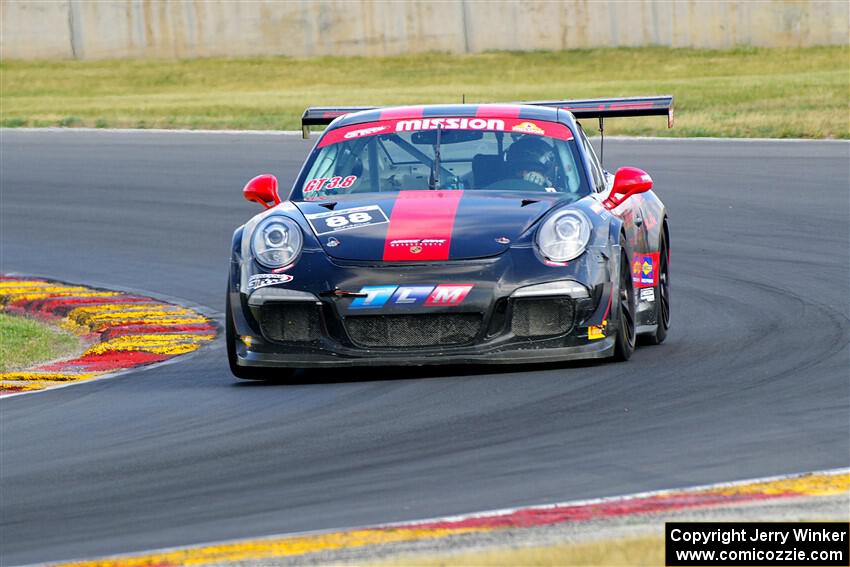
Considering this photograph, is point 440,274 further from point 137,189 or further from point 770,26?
point 770,26

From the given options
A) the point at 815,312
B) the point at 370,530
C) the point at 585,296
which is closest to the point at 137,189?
the point at 815,312

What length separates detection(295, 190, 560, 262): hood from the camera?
698 centimetres

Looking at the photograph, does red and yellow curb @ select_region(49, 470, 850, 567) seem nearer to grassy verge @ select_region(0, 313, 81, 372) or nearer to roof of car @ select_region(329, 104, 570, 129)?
roof of car @ select_region(329, 104, 570, 129)

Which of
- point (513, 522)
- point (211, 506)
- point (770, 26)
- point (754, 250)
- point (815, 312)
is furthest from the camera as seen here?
point (770, 26)

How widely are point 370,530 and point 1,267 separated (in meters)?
10.2

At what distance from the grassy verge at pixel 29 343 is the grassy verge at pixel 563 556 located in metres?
5.57

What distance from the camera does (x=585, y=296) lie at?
6.95m

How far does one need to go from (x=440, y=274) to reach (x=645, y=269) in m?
1.70

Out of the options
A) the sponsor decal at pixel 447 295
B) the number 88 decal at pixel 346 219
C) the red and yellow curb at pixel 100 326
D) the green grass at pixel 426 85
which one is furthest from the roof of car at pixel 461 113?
the green grass at pixel 426 85

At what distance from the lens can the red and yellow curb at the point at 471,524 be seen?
13.4 feet

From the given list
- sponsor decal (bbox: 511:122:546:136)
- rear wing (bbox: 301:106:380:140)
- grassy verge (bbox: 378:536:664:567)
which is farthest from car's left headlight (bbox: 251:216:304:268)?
grassy verge (bbox: 378:536:664:567)

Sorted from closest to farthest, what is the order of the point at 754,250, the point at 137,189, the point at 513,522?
the point at 513,522 < the point at 754,250 < the point at 137,189

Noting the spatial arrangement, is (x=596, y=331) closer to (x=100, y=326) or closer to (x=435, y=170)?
(x=435, y=170)

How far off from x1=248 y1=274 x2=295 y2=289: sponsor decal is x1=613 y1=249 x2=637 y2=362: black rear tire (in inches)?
56.3
